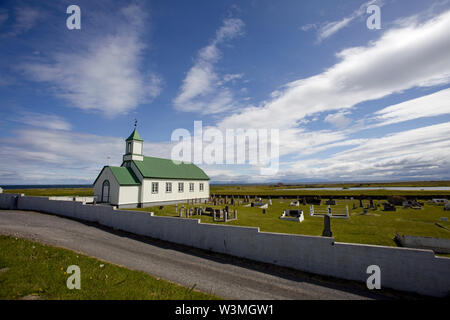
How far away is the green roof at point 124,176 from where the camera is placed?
95.6 ft

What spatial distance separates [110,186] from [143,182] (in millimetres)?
4298

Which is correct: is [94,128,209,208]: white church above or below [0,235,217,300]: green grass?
above

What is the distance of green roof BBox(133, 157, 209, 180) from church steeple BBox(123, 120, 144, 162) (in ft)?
4.35

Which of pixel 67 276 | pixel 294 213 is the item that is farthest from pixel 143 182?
pixel 67 276

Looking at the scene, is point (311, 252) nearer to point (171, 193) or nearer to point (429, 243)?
point (429, 243)

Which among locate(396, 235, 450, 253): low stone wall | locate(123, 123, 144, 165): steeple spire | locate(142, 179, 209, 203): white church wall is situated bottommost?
locate(396, 235, 450, 253): low stone wall

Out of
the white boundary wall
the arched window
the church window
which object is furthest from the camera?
the church window

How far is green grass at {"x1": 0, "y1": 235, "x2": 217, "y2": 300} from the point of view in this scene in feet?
24.1

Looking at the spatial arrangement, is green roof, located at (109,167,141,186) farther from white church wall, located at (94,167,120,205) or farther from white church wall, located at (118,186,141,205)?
white church wall, located at (118,186,141,205)

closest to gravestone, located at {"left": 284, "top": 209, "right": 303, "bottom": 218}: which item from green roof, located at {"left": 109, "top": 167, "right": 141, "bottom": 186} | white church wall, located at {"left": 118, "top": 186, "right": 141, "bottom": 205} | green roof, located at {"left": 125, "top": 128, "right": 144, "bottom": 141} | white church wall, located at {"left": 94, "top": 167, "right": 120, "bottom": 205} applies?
white church wall, located at {"left": 118, "top": 186, "right": 141, "bottom": 205}

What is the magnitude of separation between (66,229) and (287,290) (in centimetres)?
1775
